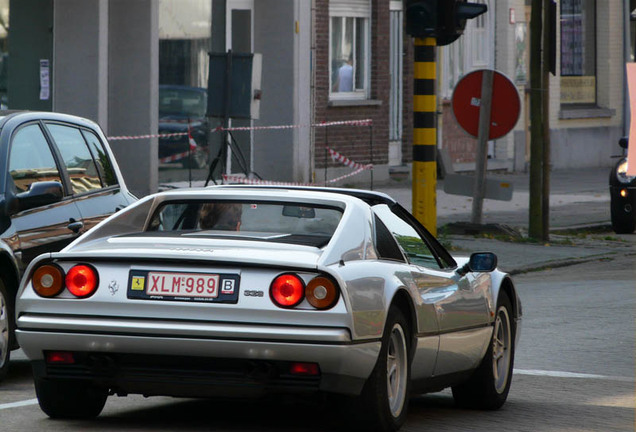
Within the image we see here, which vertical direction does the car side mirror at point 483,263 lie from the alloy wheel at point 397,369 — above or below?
above

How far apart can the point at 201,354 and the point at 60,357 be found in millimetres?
689

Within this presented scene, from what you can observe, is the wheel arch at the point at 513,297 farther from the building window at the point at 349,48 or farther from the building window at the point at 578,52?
the building window at the point at 578,52

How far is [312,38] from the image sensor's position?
2633 centimetres

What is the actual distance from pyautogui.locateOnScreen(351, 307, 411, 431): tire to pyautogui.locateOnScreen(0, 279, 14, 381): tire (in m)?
2.58

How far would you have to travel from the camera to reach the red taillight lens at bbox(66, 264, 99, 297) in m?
6.71

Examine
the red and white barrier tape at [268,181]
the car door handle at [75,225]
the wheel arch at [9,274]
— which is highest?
the red and white barrier tape at [268,181]

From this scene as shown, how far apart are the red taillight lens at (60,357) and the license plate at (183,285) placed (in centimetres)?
46

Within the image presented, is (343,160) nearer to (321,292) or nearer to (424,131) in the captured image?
(424,131)

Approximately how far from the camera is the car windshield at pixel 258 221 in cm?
709

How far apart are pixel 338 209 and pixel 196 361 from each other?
44.7 inches

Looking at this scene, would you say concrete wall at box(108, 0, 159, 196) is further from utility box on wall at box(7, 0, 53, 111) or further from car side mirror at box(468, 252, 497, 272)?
car side mirror at box(468, 252, 497, 272)

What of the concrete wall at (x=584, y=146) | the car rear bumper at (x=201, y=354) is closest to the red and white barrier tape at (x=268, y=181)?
the concrete wall at (x=584, y=146)

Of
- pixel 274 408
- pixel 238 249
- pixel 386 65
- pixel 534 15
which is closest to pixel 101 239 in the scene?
pixel 238 249

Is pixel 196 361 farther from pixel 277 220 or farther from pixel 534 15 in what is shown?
pixel 534 15
